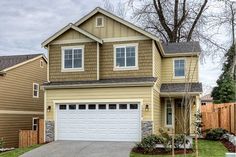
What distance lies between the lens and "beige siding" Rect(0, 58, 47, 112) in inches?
1047

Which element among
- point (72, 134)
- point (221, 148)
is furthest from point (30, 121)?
point (221, 148)

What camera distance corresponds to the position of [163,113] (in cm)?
2561

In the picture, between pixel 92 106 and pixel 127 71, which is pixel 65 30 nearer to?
pixel 127 71

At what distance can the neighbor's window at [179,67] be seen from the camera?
2609cm

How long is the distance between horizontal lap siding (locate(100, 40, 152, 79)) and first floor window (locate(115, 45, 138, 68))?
0.25 m

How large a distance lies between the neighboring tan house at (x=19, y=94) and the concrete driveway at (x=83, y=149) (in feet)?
24.0

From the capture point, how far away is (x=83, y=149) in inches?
742

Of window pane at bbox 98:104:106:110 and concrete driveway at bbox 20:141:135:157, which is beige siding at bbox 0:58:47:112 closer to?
concrete driveway at bbox 20:141:135:157

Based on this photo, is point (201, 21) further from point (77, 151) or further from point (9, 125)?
point (77, 151)

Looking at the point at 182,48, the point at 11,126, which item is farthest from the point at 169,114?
the point at 11,126

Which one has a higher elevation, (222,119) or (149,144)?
(222,119)

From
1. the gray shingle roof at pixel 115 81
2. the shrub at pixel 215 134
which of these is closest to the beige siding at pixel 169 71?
the shrub at pixel 215 134

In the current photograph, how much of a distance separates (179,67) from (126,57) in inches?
227

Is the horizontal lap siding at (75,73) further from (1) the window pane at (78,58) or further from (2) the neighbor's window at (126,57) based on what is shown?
(2) the neighbor's window at (126,57)
